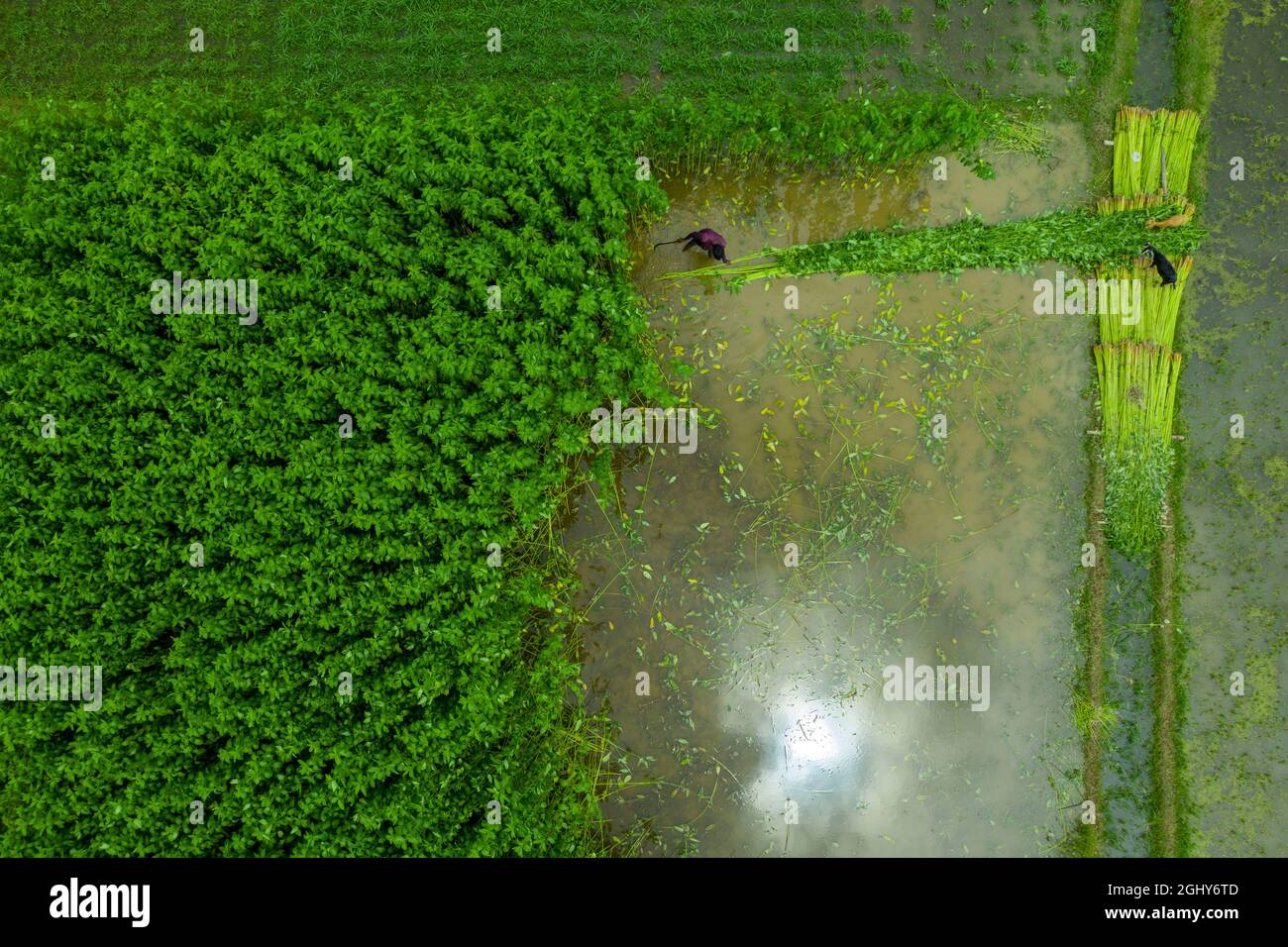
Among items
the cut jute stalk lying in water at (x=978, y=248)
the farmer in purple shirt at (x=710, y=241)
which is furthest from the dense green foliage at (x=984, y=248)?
the farmer in purple shirt at (x=710, y=241)

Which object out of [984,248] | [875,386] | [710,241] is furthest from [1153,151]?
[710,241]

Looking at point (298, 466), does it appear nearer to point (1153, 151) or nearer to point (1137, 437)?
point (1137, 437)

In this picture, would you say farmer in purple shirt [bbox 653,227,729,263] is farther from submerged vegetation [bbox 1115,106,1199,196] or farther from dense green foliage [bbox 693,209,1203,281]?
submerged vegetation [bbox 1115,106,1199,196]

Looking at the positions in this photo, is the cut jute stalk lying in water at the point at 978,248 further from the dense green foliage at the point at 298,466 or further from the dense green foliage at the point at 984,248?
A: the dense green foliage at the point at 298,466

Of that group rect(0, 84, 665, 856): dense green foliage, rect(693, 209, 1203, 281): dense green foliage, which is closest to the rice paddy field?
rect(693, 209, 1203, 281): dense green foliage

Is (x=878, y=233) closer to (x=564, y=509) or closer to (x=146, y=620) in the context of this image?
(x=564, y=509)

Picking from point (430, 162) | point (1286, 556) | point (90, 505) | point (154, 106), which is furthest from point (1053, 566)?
point (154, 106)
